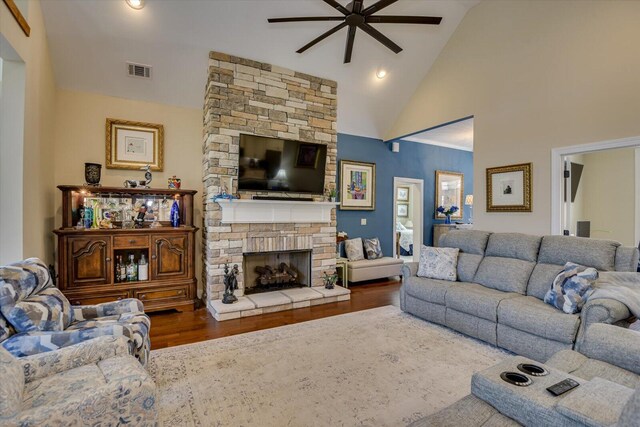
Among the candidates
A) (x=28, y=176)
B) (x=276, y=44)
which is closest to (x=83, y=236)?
(x=28, y=176)

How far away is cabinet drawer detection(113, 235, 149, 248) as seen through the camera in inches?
146

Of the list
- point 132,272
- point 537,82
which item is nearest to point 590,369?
point 537,82

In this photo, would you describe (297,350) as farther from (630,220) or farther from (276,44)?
(630,220)

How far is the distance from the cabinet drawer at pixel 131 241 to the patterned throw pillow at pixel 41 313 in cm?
162

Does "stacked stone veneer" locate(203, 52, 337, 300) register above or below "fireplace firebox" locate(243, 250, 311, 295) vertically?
above

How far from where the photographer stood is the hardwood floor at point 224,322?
3.22 meters

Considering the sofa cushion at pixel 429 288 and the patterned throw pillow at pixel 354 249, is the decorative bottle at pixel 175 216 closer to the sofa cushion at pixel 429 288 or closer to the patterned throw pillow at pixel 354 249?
the patterned throw pillow at pixel 354 249

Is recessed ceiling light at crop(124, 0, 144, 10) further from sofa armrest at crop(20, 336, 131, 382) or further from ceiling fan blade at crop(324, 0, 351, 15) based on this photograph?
sofa armrest at crop(20, 336, 131, 382)

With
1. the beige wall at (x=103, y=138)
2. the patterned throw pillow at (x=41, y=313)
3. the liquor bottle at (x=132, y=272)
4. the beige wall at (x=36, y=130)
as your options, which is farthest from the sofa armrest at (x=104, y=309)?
the beige wall at (x=103, y=138)

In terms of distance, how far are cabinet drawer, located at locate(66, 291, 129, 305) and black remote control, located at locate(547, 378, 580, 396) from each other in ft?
13.2

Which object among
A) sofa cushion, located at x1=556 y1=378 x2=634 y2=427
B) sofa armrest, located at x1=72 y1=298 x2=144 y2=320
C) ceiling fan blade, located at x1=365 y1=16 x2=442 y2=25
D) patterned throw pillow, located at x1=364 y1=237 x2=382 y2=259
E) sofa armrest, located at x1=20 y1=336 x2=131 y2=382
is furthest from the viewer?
patterned throw pillow, located at x1=364 y1=237 x2=382 y2=259

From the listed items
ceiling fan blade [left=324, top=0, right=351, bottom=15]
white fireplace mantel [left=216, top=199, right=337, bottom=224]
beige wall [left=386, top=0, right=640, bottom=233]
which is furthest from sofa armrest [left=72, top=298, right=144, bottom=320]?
beige wall [left=386, top=0, right=640, bottom=233]

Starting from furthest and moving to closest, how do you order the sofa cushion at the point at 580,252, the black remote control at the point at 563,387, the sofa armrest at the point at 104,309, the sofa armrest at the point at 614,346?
the sofa cushion at the point at 580,252 < the sofa armrest at the point at 104,309 < the sofa armrest at the point at 614,346 < the black remote control at the point at 563,387

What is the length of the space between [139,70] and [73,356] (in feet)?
11.8
